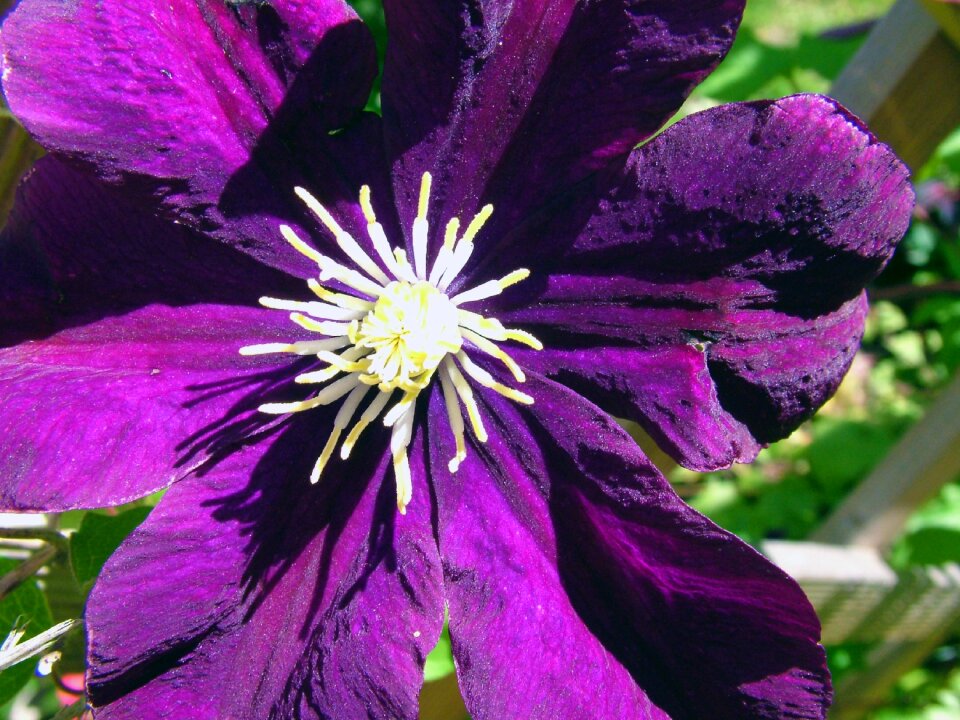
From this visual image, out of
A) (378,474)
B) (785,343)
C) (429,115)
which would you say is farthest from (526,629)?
(429,115)

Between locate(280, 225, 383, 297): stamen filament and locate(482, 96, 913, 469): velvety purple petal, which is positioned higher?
locate(482, 96, 913, 469): velvety purple petal

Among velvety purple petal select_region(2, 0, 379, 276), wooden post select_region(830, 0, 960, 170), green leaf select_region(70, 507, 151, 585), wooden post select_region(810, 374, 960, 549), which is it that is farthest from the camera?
wooden post select_region(810, 374, 960, 549)

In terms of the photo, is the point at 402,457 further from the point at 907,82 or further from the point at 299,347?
the point at 907,82

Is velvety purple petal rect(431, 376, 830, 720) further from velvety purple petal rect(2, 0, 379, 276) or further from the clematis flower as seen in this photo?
velvety purple petal rect(2, 0, 379, 276)

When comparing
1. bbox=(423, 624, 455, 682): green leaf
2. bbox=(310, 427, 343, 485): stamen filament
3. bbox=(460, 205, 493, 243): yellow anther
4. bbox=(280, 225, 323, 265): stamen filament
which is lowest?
bbox=(423, 624, 455, 682): green leaf

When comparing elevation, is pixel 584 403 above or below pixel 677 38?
below

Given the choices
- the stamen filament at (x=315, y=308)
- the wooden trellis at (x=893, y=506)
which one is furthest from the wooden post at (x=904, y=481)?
the stamen filament at (x=315, y=308)

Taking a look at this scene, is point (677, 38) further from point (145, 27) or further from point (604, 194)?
point (145, 27)

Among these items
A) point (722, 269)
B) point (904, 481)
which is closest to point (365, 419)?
point (722, 269)

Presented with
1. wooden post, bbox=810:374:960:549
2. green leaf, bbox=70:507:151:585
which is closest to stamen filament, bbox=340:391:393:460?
green leaf, bbox=70:507:151:585

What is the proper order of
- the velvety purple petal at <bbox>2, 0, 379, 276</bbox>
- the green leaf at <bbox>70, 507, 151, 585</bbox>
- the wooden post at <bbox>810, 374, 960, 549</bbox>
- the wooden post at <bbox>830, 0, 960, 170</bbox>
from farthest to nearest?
the wooden post at <bbox>810, 374, 960, 549</bbox>, the wooden post at <bbox>830, 0, 960, 170</bbox>, the green leaf at <bbox>70, 507, 151, 585</bbox>, the velvety purple petal at <bbox>2, 0, 379, 276</bbox>
